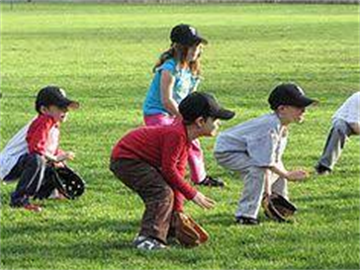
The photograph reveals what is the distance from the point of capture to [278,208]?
31.1ft

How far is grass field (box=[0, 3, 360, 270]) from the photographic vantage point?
8211 millimetres

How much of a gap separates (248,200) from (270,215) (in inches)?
12.3

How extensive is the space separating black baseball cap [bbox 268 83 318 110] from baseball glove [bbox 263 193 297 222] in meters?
0.76

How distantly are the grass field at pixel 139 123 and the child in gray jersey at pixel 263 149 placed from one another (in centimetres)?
23

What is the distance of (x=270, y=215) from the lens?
9438 millimetres

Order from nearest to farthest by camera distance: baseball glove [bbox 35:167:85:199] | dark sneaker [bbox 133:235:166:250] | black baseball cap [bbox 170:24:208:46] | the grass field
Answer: the grass field
dark sneaker [bbox 133:235:166:250]
black baseball cap [bbox 170:24:208:46]
baseball glove [bbox 35:167:85:199]

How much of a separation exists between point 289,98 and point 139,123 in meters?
6.97

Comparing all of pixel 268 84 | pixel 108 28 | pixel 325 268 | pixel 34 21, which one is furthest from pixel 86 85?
pixel 34 21

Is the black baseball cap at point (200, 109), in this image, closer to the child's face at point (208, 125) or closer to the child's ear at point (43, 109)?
the child's face at point (208, 125)

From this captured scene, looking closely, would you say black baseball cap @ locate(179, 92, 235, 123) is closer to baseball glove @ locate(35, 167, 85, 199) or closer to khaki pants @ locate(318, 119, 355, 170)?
baseball glove @ locate(35, 167, 85, 199)

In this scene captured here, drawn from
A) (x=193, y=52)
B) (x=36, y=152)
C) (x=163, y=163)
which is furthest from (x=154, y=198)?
(x=193, y=52)

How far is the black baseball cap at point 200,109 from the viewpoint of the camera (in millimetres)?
8234

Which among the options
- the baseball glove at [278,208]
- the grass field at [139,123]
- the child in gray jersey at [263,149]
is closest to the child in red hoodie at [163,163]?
the grass field at [139,123]

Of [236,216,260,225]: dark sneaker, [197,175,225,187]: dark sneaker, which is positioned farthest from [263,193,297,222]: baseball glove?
[197,175,225,187]: dark sneaker
